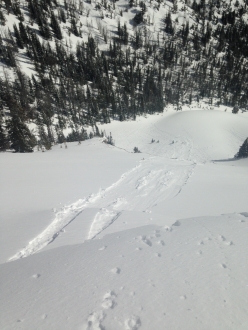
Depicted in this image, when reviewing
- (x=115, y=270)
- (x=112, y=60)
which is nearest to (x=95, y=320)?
(x=115, y=270)

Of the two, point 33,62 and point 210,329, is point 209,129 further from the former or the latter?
point 33,62

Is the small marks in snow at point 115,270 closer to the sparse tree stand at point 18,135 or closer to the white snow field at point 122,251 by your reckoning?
the white snow field at point 122,251

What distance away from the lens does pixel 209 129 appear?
137ft

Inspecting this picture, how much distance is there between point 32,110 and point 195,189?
5108 centimetres

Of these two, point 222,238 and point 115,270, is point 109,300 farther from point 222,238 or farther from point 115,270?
point 222,238

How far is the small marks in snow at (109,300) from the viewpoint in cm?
329

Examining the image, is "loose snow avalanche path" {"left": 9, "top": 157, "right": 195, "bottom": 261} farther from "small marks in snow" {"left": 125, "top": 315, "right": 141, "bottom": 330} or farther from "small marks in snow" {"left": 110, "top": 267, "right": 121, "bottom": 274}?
"small marks in snow" {"left": 125, "top": 315, "right": 141, "bottom": 330}

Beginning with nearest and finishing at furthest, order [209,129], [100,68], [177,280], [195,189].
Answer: [177,280] < [195,189] < [209,129] < [100,68]

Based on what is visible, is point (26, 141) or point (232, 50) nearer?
point (26, 141)

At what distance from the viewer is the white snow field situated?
313cm

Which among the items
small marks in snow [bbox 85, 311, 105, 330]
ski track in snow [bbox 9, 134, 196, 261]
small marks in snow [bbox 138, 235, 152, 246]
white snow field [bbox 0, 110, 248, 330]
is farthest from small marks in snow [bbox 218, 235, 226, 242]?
small marks in snow [bbox 85, 311, 105, 330]

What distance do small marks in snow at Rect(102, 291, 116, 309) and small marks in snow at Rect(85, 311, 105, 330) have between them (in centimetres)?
14

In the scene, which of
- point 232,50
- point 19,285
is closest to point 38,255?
point 19,285

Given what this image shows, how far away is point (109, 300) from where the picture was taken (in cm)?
339
